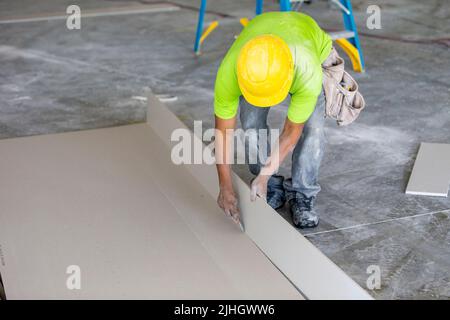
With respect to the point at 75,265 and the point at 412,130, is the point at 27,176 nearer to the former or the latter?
the point at 75,265

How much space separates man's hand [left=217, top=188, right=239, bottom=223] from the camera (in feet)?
9.40

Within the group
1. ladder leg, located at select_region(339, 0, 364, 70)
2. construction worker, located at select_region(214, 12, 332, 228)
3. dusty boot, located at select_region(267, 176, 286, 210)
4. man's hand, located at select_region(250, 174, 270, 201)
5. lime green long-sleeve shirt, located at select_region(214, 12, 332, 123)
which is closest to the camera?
construction worker, located at select_region(214, 12, 332, 228)

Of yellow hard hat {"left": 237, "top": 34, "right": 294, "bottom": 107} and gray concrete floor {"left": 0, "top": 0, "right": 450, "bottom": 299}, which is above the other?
yellow hard hat {"left": 237, "top": 34, "right": 294, "bottom": 107}

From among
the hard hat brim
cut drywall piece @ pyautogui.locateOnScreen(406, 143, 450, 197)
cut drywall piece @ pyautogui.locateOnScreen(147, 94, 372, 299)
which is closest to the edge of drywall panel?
cut drywall piece @ pyautogui.locateOnScreen(406, 143, 450, 197)

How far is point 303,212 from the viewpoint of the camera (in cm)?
310

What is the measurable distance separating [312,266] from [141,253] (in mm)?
757

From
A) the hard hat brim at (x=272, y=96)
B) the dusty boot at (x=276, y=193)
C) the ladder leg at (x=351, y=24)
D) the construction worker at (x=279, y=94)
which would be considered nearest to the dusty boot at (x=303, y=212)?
the construction worker at (x=279, y=94)

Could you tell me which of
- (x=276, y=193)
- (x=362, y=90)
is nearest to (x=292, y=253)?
(x=276, y=193)

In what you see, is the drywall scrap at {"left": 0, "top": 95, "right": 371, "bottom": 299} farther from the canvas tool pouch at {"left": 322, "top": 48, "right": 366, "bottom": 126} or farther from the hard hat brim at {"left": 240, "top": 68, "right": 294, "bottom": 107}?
the canvas tool pouch at {"left": 322, "top": 48, "right": 366, "bottom": 126}

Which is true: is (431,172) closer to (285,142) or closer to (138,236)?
(285,142)

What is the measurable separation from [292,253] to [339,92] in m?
0.88

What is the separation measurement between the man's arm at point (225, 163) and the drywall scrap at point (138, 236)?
0.06 m

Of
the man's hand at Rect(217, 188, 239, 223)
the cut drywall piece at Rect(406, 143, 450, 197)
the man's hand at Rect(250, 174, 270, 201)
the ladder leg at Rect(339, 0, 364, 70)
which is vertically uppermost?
the ladder leg at Rect(339, 0, 364, 70)
